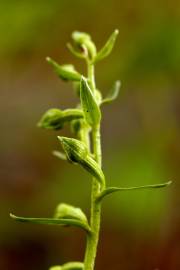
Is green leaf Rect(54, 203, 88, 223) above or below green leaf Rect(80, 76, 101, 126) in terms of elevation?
below

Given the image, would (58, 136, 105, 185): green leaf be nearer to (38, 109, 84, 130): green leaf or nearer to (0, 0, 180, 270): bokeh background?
(38, 109, 84, 130): green leaf

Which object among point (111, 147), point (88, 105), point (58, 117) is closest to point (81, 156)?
point (88, 105)

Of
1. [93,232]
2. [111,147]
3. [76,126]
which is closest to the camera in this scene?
[93,232]

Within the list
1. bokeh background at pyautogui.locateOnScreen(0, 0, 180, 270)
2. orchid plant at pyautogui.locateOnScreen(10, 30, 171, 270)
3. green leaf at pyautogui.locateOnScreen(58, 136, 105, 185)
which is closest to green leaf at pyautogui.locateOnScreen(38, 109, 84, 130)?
orchid plant at pyautogui.locateOnScreen(10, 30, 171, 270)

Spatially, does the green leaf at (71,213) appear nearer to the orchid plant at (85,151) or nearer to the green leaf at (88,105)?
the orchid plant at (85,151)

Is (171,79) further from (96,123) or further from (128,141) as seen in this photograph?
(96,123)

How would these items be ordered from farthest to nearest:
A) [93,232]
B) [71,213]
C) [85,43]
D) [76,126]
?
[85,43] → [76,126] → [71,213] → [93,232]

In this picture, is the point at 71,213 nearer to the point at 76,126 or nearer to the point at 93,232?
the point at 93,232
